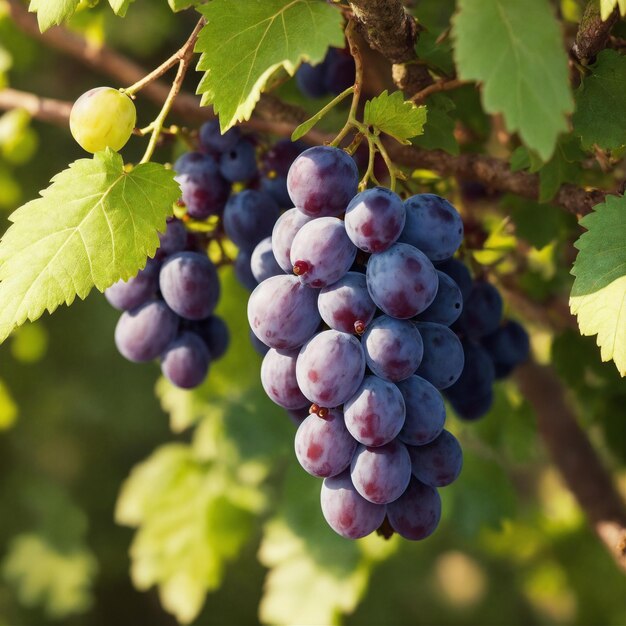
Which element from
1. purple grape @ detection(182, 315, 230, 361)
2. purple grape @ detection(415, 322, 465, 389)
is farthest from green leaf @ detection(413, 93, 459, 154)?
purple grape @ detection(182, 315, 230, 361)

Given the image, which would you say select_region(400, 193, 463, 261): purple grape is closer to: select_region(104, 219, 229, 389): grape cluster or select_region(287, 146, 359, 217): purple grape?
select_region(287, 146, 359, 217): purple grape

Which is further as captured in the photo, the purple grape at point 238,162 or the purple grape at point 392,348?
the purple grape at point 238,162

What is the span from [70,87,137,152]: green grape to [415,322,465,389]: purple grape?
12.7 inches

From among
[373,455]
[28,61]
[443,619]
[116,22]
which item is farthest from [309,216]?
[443,619]

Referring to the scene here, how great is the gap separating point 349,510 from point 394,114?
13.2 inches

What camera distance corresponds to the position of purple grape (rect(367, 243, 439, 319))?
636mm

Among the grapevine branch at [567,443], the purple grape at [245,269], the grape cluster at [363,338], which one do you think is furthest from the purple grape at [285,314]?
the grapevine branch at [567,443]

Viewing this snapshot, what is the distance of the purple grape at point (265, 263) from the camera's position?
765 millimetres

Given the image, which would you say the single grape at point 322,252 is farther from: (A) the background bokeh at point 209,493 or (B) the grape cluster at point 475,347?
(A) the background bokeh at point 209,493

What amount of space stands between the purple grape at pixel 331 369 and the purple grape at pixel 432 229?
10cm

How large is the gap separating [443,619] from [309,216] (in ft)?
7.03

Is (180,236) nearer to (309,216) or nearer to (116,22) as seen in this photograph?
(309,216)

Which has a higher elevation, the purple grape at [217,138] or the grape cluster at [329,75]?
the purple grape at [217,138]

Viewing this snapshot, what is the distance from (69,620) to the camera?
2.15 meters
